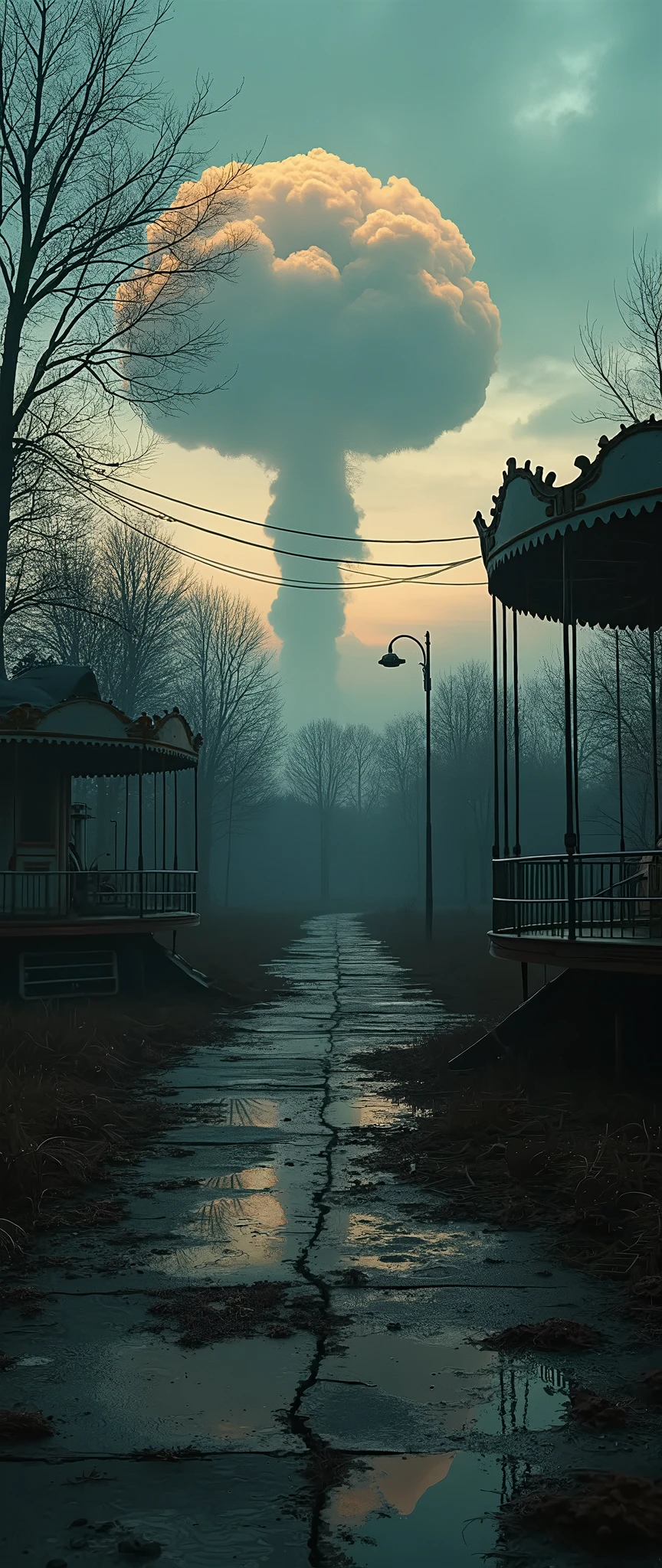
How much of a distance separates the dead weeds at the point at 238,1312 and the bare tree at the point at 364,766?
4280 inches

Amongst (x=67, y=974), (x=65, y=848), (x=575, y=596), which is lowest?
(x=67, y=974)

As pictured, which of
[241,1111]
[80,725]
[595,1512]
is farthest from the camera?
[80,725]

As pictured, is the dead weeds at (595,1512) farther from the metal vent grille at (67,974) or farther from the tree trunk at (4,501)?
the tree trunk at (4,501)

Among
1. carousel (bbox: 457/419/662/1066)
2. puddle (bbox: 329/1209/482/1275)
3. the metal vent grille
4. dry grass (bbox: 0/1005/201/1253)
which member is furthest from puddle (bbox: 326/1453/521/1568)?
the metal vent grille

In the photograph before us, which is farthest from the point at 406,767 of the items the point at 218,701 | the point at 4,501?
the point at 4,501

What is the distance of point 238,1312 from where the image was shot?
569cm

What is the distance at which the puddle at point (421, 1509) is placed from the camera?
12.0 feet

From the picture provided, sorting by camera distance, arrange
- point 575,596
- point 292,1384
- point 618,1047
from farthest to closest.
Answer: point 575,596, point 618,1047, point 292,1384

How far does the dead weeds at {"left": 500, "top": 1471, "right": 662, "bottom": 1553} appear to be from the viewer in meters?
3.70

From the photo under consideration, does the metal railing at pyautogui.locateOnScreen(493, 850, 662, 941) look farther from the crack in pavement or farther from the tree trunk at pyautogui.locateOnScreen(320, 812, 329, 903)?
the tree trunk at pyautogui.locateOnScreen(320, 812, 329, 903)

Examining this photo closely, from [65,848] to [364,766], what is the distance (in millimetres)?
97454

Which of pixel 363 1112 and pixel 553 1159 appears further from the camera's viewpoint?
pixel 363 1112

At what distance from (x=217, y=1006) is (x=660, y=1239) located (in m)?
14.1

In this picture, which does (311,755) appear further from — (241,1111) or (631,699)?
(241,1111)
